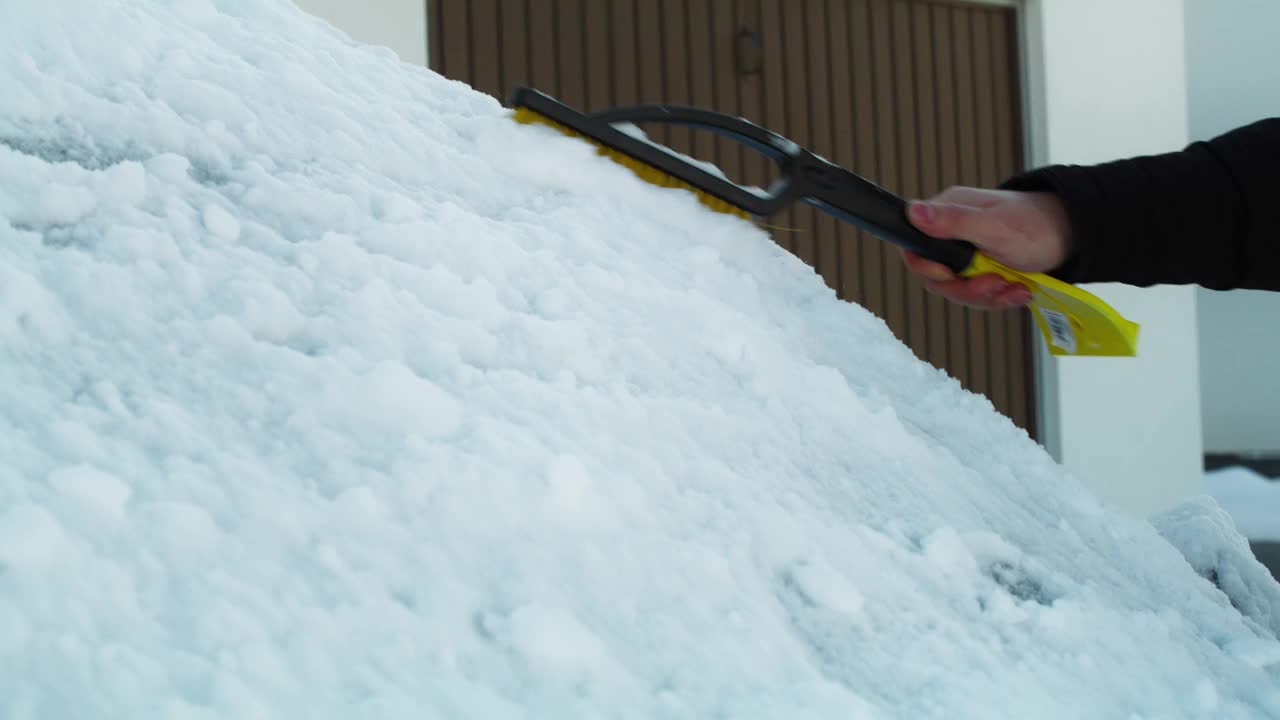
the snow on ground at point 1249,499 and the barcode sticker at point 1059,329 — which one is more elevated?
the barcode sticker at point 1059,329

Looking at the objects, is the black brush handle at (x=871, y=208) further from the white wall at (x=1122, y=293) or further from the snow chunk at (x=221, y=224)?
the white wall at (x=1122, y=293)

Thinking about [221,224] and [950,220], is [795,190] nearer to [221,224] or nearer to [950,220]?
[950,220]

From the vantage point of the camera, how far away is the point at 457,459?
555 mm

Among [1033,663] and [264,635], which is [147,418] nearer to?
[264,635]

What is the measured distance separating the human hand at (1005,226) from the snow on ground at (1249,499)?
153 inches

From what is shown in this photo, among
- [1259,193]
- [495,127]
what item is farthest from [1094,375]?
[495,127]

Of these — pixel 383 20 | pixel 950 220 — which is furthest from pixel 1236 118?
pixel 950 220

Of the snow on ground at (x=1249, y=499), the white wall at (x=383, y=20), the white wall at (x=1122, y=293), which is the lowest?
the snow on ground at (x=1249, y=499)

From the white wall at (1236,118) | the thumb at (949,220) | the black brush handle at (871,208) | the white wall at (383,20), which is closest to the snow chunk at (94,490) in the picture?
the black brush handle at (871,208)

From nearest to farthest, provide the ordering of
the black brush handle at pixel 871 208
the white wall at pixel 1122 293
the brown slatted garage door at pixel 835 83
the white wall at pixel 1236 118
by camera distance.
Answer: the black brush handle at pixel 871 208 → the brown slatted garage door at pixel 835 83 → the white wall at pixel 1122 293 → the white wall at pixel 1236 118

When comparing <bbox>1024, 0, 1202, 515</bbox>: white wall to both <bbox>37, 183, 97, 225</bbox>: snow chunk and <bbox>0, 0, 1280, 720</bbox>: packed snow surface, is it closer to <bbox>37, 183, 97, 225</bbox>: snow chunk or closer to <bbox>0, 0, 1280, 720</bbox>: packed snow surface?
<bbox>0, 0, 1280, 720</bbox>: packed snow surface

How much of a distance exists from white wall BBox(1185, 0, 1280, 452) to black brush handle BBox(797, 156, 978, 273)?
19.5ft

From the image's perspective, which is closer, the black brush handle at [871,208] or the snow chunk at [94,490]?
the snow chunk at [94,490]

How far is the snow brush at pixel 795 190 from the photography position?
0.88m
